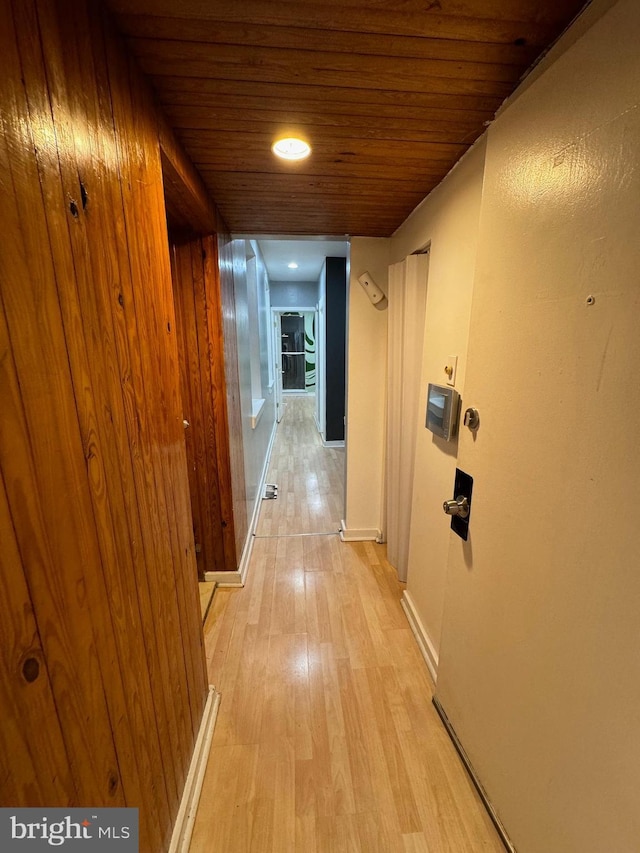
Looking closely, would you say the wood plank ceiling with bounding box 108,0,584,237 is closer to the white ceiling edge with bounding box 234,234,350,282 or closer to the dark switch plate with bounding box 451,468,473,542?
the dark switch plate with bounding box 451,468,473,542

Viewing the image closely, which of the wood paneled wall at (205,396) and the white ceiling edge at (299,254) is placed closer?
the wood paneled wall at (205,396)

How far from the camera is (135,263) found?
84 centimetres

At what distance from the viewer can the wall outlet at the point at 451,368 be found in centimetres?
139

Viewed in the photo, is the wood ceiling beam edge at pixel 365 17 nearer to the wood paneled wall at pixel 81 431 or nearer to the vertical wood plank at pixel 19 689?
the wood paneled wall at pixel 81 431

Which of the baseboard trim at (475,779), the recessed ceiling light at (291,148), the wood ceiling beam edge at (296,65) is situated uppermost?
the wood ceiling beam edge at (296,65)

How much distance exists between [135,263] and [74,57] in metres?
0.35

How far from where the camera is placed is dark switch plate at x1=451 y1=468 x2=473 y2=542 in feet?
3.70

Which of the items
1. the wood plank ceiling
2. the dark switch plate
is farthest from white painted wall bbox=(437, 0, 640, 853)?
the wood plank ceiling

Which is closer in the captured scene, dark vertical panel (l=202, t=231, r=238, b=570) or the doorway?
dark vertical panel (l=202, t=231, r=238, b=570)

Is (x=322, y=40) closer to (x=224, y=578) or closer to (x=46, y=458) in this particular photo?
(x=46, y=458)

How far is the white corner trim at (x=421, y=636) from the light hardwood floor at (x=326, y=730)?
0.05 meters

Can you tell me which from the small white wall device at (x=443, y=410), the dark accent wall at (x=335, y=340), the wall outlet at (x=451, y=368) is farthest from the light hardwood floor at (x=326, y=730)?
the dark accent wall at (x=335, y=340)

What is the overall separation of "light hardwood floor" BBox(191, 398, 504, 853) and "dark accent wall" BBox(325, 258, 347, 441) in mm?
2855

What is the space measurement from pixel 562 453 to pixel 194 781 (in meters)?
1.52
